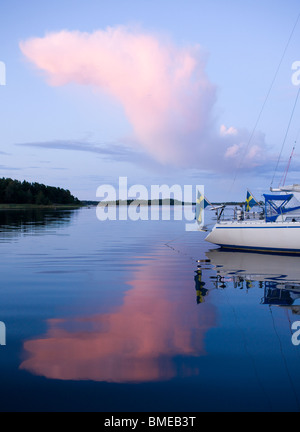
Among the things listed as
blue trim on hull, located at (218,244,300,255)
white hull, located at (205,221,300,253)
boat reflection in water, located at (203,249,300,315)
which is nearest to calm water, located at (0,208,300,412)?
boat reflection in water, located at (203,249,300,315)

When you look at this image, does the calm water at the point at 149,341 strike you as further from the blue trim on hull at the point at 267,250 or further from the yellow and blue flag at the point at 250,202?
the yellow and blue flag at the point at 250,202

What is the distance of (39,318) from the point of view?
12.6 meters

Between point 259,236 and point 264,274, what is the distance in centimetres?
978

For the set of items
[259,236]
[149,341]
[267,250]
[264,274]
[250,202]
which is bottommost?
[149,341]

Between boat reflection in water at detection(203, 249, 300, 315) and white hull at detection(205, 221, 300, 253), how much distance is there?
800 millimetres

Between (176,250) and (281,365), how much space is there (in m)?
25.0

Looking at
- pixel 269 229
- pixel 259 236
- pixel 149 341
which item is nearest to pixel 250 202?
pixel 259 236

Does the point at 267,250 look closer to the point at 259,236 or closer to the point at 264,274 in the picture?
the point at 259,236

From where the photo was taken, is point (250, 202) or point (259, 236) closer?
point (259, 236)

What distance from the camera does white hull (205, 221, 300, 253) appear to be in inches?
1153

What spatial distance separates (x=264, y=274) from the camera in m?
21.2

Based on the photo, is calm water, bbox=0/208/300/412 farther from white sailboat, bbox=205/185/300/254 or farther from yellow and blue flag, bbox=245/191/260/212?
yellow and blue flag, bbox=245/191/260/212
